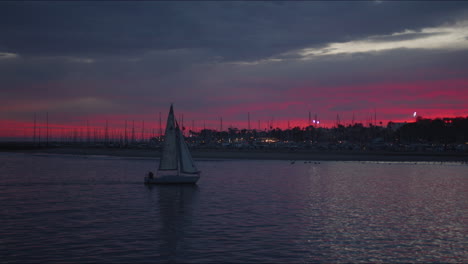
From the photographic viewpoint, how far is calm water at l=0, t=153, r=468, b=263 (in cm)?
2064

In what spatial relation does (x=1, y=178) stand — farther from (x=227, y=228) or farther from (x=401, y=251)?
(x=401, y=251)

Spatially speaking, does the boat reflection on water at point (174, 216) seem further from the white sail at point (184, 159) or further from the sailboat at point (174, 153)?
the white sail at point (184, 159)

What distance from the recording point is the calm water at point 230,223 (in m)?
20.6

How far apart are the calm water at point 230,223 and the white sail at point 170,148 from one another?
2949 mm

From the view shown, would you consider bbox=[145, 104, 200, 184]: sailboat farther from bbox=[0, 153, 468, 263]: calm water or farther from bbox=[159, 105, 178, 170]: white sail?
bbox=[0, 153, 468, 263]: calm water

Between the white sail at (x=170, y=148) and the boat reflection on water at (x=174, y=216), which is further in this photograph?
the white sail at (x=170, y=148)

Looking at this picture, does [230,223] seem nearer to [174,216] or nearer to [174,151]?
[174,216]

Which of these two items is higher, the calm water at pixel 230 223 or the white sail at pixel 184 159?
the white sail at pixel 184 159

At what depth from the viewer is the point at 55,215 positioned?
98.6 ft

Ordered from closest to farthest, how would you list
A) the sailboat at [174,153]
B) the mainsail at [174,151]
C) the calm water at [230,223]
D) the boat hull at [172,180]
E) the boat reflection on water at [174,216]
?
1. the calm water at [230,223]
2. the boat reflection on water at [174,216]
3. the boat hull at [172,180]
4. the sailboat at [174,153]
5. the mainsail at [174,151]

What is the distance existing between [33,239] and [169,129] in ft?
91.2

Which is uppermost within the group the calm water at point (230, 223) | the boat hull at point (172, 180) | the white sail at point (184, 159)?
the white sail at point (184, 159)

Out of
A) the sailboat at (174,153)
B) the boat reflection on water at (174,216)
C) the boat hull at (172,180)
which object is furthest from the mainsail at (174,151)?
the boat reflection on water at (174,216)

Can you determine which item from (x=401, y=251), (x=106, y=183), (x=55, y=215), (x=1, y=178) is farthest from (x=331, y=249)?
(x=1, y=178)
